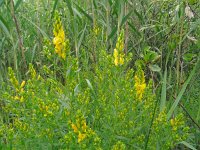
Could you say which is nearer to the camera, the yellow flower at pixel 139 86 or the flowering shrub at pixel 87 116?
the flowering shrub at pixel 87 116

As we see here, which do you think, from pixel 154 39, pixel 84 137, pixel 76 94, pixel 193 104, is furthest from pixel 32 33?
pixel 84 137

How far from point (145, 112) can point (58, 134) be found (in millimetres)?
329

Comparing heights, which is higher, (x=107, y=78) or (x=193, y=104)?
(x=107, y=78)

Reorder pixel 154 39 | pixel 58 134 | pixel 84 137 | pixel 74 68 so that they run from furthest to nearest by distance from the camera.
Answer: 1. pixel 154 39
2. pixel 58 134
3. pixel 74 68
4. pixel 84 137

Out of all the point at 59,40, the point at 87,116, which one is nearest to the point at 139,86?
the point at 87,116

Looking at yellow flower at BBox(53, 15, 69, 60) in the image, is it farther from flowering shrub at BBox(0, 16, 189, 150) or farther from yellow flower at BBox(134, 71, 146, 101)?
yellow flower at BBox(134, 71, 146, 101)

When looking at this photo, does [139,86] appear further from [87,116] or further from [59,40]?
[59,40]

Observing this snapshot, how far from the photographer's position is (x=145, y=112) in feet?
4.87

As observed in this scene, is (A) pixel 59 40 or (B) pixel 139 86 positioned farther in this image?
(B) pixel 139 86

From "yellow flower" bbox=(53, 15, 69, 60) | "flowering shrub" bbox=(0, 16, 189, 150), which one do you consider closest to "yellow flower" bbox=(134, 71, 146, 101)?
"flowering shrub" bbox=(0, 16, 189, 150)

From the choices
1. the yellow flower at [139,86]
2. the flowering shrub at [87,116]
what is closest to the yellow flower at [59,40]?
the flowering shrub at [87,116]

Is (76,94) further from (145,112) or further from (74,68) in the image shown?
(145,112)

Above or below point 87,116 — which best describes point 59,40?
above

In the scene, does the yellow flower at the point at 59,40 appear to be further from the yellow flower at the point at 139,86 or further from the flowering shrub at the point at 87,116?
the yellow flower at the point at 139,86
